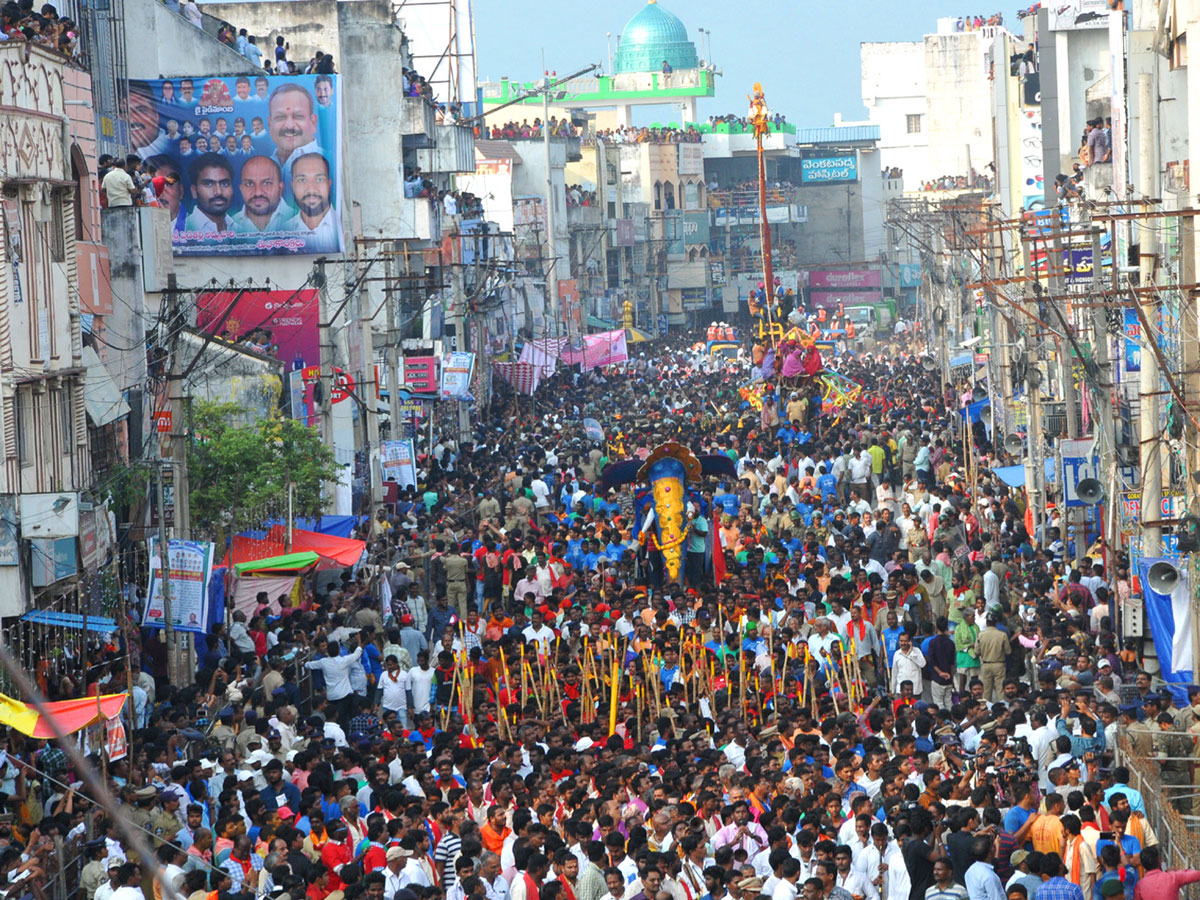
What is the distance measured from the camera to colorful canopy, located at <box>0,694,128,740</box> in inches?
491

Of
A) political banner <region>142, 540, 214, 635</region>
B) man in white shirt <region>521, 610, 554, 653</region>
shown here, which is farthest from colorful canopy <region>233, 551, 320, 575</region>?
man in white shirt <region>521, 610, 554, 653</region>

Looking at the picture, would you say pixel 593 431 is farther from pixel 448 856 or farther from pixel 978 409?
pixel 448 856

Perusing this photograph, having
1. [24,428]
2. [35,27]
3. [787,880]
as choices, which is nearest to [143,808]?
[787,880]

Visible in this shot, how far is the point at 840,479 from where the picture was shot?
28.1 metres

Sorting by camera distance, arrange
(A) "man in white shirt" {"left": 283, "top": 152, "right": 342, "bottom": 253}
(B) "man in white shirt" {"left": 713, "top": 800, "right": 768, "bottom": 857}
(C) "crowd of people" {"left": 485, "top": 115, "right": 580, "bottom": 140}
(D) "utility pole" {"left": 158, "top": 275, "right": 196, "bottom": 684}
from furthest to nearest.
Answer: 1. (C) "crowd of people" {"left": 485, "top": 115, "right": 580, "bottom": 140}
2. (A) "man in white shirt" {"left": 283, "top": 152, "right": 342, "bottom": 253}
3. (D) "utility pole" {"left": 158, "top": 275, "right": 196, "bottom": 684}
4. (B) "man in white shirt" {"left": 713, "top": 800, "right": 768, "bottom": 857}

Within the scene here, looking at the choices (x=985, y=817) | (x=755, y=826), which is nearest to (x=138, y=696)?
(x=755, y=826)

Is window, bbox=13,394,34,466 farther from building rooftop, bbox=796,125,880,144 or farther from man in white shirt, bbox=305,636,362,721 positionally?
building rooftop, bbox=796,125,880,144

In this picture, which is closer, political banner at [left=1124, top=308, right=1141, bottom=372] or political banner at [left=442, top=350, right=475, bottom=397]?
political banner at [left=1124, top=308, right=1141, bottom=372]

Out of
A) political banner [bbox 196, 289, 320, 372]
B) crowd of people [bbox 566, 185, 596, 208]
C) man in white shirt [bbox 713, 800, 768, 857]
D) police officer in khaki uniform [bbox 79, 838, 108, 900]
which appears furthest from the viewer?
crowd of people [bbox 566, 185, 596, 208]

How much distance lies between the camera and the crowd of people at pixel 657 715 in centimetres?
1098

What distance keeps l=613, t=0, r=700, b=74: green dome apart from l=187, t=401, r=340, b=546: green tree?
285 ft

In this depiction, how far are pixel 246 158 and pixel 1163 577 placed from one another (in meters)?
23.1

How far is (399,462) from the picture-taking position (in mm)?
29750

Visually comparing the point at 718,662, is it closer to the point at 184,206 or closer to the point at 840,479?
the point at 840,479
